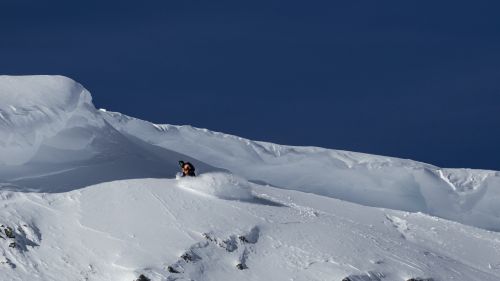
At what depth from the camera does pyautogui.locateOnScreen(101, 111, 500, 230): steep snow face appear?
6575cm

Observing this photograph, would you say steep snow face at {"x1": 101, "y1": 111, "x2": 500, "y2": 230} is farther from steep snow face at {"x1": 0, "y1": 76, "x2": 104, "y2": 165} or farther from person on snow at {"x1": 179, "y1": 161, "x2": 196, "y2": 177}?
steep snow face at {"x1": 0, "y1": 76, "x2": 104, "y2": 165}

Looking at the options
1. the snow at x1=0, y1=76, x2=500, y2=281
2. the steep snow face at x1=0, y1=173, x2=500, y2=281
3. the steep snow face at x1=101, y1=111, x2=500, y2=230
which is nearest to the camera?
the steep snow face at x1=0, y1=173, x2=500, y2=281

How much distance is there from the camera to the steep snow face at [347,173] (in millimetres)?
65750

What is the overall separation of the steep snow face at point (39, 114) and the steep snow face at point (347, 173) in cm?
850

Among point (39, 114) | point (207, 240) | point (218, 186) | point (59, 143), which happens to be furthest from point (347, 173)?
point (207, 240)

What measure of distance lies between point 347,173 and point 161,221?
62.3 ft

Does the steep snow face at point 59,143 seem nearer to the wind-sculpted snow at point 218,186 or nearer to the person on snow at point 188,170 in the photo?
the person on snow at point 188,170

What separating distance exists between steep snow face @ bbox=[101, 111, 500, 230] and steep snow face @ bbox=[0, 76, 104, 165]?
8498 mm

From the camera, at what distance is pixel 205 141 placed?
70938 millimetres

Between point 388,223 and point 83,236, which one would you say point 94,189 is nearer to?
point 83,236

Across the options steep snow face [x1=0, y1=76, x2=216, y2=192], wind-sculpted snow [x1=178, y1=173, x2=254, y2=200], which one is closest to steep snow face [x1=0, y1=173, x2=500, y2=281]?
wind-sculpted snow [x1=178, y1=173, x2=254, y2=200]

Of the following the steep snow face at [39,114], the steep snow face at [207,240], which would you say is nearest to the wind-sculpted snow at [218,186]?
the steep snow face at [207,240]

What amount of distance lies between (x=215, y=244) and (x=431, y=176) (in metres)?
21.5

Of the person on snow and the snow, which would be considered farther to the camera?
the person on snow
